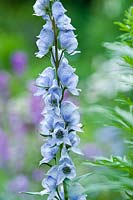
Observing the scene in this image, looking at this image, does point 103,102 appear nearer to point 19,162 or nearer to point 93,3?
point 19,162

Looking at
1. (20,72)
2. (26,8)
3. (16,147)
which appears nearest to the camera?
(16,147)

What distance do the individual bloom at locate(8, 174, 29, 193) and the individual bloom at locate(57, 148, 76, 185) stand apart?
220 centimetres

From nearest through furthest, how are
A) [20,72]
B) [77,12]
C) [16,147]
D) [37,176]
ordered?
[37,176]
[16,147]
[20,72]
[77,12]

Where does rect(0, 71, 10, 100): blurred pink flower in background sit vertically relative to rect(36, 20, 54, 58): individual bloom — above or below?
below

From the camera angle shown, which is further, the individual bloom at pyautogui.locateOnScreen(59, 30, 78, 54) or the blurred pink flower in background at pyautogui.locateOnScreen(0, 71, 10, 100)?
the blurred pink flower in background at pyautogui.locateOnScreen(0, 71, 10, 100)

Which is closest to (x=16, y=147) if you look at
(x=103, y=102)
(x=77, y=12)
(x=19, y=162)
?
(x=19, y=162)

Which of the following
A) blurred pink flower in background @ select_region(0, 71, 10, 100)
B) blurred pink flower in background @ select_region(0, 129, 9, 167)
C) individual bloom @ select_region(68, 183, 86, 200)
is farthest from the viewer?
blurred pink flower in background @ select_region(0, 71, 10, 100)

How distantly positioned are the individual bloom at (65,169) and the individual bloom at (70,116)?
6cm

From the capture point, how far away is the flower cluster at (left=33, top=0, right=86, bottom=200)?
57.8 inches

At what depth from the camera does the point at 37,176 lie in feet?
12.8

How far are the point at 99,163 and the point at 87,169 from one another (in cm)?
268

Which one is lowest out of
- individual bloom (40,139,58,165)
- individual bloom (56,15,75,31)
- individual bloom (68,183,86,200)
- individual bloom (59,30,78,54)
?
individual bloom (68,183,86,200)

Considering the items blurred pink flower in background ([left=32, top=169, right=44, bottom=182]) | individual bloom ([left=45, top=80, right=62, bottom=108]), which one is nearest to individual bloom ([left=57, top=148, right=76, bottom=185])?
individual bloom ([left=45, top=80, right=62, bottom=108])

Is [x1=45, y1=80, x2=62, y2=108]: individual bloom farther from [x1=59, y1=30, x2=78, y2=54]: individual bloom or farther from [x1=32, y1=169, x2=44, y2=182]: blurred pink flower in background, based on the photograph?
[x1=32, y1=169, x2=44, y2=182]: blurred pink flower in background
